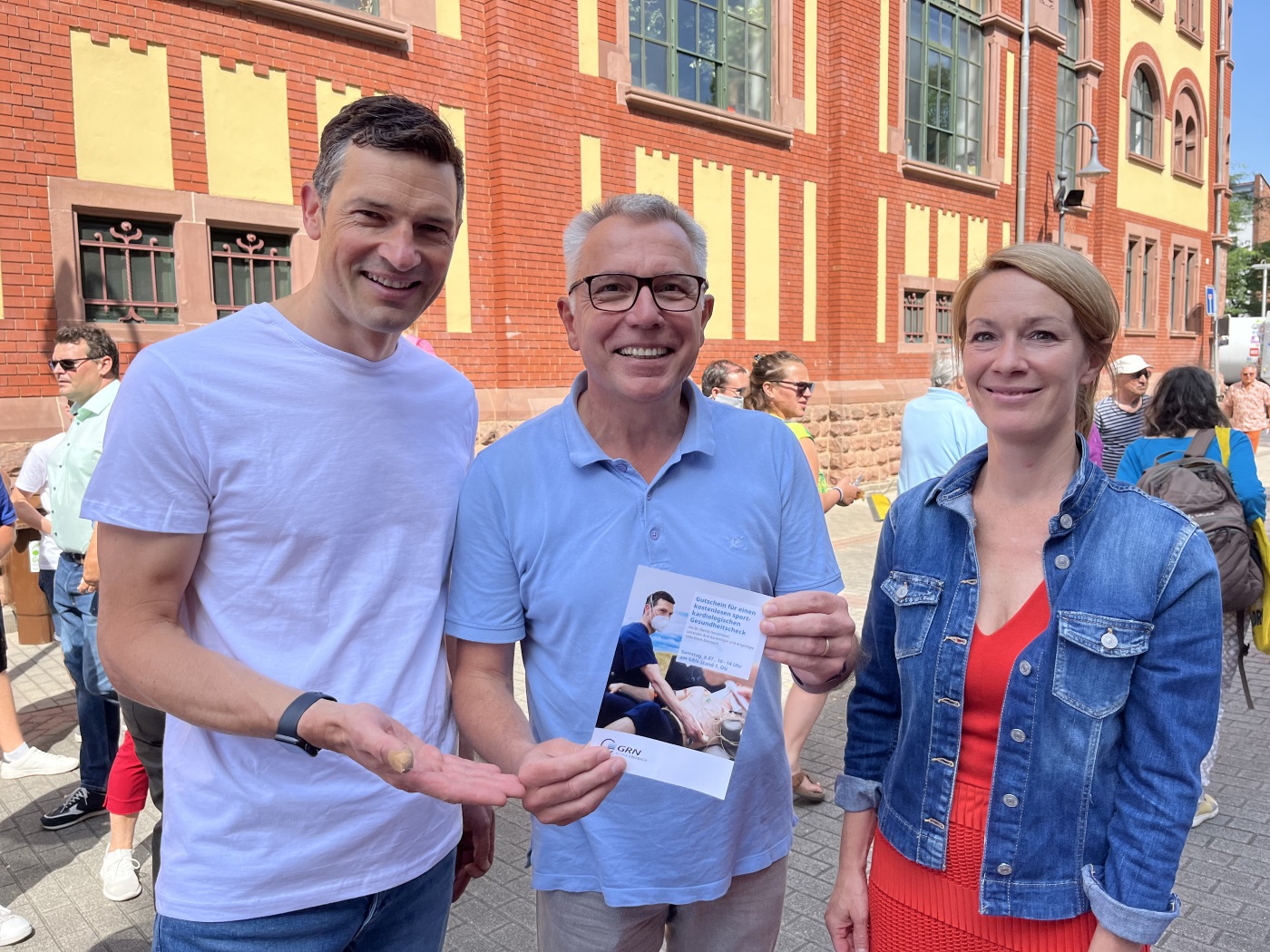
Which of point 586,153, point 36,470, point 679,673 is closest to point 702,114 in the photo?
point 586,153

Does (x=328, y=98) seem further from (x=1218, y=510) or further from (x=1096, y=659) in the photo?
(x=1096, y=659)

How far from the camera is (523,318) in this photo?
33.0 ft

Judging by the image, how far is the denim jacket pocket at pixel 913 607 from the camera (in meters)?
1.84

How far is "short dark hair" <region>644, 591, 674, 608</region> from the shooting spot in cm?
159

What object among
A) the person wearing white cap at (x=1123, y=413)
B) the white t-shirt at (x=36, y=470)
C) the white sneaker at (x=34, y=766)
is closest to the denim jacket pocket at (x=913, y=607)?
the white sneaker at (x=34, y=766)

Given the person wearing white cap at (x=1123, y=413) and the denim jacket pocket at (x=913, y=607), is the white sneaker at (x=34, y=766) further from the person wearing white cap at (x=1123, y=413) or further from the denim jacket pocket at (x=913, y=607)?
the person wearing white cap at (x=1123, y=413)

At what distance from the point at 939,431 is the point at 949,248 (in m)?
12.0

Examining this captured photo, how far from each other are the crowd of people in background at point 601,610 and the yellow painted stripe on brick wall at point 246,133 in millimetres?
7277

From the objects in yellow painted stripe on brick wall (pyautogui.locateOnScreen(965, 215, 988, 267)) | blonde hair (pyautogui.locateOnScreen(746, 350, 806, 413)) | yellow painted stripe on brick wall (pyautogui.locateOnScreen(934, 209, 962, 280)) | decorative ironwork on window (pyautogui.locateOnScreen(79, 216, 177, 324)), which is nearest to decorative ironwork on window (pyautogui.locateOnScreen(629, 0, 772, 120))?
yellow painted stripe on brick wall (pyautogui.locateOnScreen(934, 209, 962, 280))

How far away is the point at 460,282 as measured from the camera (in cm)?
971

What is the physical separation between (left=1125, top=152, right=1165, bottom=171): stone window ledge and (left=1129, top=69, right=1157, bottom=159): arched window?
0.09 m

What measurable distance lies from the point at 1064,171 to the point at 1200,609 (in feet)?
56.1

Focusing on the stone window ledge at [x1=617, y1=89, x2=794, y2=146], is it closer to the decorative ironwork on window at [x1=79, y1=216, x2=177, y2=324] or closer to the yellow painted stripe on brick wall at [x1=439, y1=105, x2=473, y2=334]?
the yellow painted stripe on brick wall at [x1=439, y1=105, x2=473, y2=334]

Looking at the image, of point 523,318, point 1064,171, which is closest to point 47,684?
point 523,318
